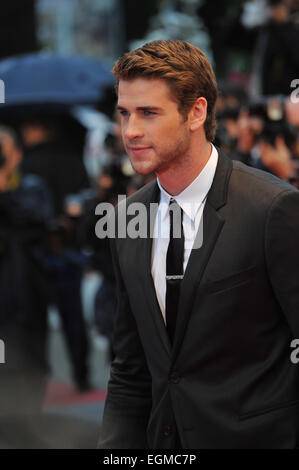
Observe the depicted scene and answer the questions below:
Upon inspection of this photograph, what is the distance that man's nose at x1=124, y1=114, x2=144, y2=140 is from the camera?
2.80 m

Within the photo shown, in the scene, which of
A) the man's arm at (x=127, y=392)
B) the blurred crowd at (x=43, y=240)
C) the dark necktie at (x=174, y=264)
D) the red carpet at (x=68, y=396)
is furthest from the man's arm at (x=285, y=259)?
the red carpet at (x=68, y=396)

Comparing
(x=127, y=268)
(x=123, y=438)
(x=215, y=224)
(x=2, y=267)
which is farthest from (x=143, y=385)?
(x=2, y=267)

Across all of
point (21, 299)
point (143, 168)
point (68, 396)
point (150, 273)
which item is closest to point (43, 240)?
point (21, 299)

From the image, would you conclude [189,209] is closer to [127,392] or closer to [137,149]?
[137,149]

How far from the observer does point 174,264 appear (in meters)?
2.92

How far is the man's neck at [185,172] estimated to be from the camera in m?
2.89

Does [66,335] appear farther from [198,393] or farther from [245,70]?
[245,70]

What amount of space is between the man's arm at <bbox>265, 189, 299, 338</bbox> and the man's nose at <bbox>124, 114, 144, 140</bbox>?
0.47 m

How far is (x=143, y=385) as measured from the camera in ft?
10.3

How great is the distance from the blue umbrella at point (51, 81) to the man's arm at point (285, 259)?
7856 millimetres

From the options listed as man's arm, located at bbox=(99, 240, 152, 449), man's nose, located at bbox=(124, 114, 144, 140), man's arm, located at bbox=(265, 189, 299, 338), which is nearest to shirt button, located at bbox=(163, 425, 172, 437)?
man's arm, located at bbox=(99, 240, 152, 449)

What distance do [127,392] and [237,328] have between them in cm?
55
